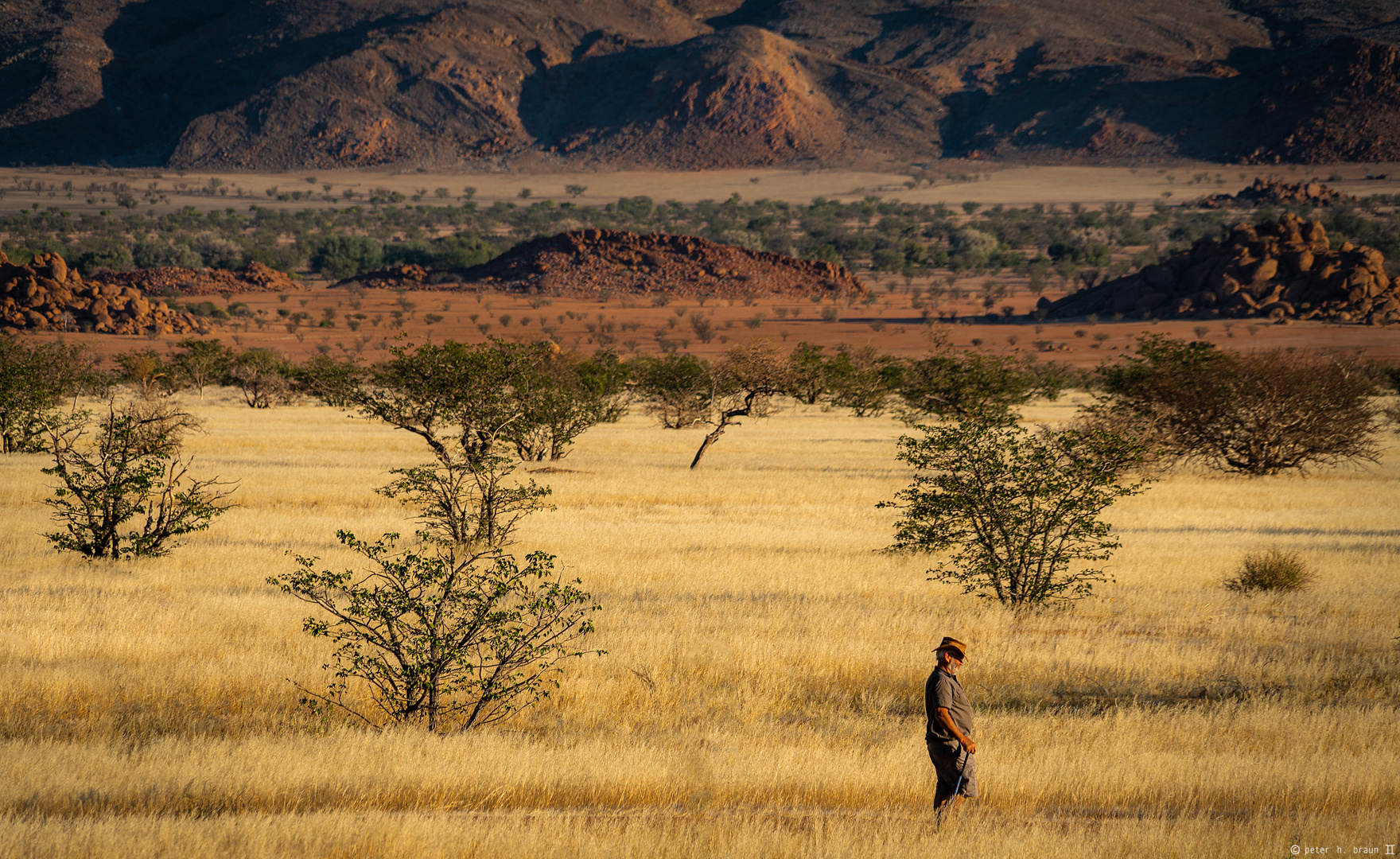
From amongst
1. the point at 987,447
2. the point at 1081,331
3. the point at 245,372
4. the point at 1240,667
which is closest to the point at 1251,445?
the point at 987,447

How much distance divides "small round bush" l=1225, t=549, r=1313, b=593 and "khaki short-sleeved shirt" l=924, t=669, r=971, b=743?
11365mm

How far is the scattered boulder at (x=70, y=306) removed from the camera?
7725cm

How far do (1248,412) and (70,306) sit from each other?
81.9 metres

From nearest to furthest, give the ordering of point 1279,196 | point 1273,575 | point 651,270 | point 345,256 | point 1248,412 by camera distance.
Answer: point 1273,575 → point 1248,412 → point 651,270 → point 345,256 → point 1279,196

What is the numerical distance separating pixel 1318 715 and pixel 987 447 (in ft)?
21.4

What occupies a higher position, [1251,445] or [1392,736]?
[1251,445]

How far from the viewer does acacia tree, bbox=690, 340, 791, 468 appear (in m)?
30.2

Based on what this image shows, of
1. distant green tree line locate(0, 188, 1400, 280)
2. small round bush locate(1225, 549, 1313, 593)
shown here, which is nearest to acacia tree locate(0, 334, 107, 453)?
small round bush locate(1225, 549, 1313, 593)

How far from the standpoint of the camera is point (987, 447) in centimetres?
1515

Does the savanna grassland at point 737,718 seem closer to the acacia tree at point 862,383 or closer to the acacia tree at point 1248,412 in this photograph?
the acacia tree at point 1248,412

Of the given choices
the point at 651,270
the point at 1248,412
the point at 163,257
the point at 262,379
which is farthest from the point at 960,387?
the point at 163,257

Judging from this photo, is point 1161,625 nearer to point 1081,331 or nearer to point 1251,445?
point 1251,445

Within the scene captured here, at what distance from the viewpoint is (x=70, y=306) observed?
7938 cm

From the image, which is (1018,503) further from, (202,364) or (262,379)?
(202,364)
